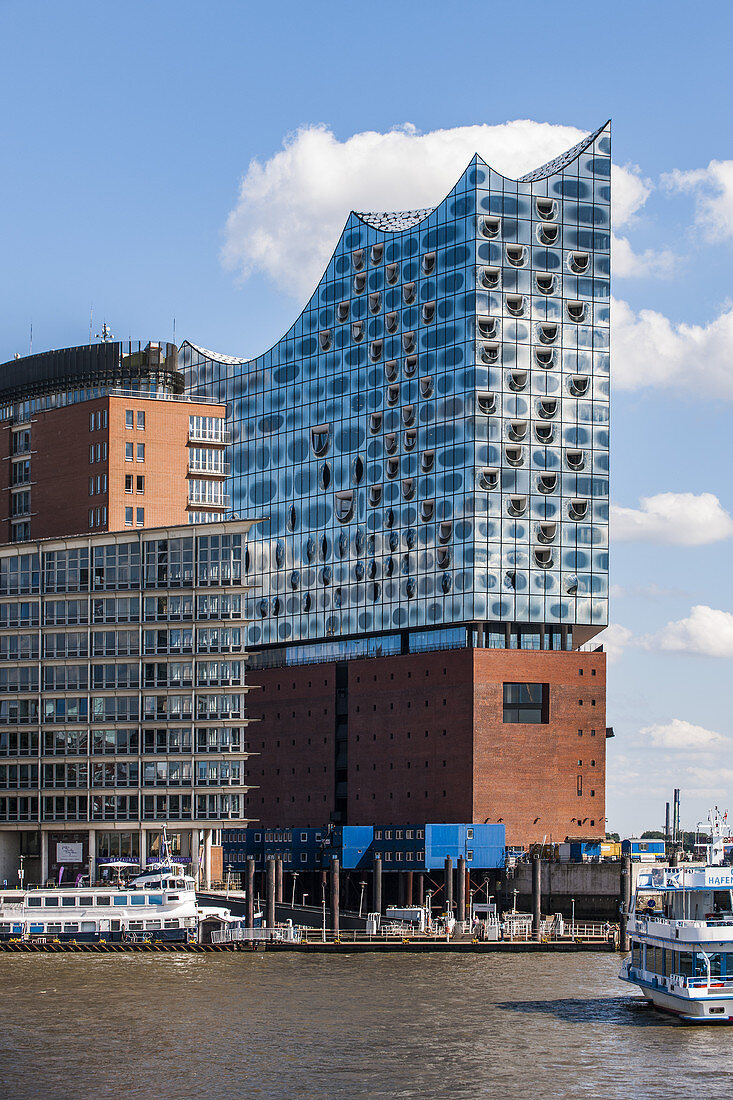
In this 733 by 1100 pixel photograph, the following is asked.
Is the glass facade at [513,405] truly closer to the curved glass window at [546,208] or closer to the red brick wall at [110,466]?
the curved glass window at [546,208]

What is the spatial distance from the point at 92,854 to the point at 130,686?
14.5 metres

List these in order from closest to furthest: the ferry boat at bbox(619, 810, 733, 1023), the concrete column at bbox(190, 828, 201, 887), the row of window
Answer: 1. the ferry boat at bbox(619, 810, 733, 1023)
2. the concrete column at bbox(190, 828, 201, 887)
3. the row of window

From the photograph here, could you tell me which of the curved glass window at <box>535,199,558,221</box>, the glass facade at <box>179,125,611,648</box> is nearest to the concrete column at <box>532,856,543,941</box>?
the glass facade at <box>179,125,611,648</box>

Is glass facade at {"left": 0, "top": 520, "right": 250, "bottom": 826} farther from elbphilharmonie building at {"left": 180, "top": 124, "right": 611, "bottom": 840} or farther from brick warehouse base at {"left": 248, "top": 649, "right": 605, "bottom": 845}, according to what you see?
elbphilharmonie building at {"left": 180, "top": 124, "right": 611, "bottom": 840}

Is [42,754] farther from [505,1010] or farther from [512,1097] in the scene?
[512,1097]

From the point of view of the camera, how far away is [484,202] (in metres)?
189

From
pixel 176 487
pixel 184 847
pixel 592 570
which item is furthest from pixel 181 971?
pixel 592 570

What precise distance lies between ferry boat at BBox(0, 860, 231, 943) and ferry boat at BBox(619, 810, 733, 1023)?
47704 mm

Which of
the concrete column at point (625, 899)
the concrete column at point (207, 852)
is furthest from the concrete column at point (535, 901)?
the concrete column at point (207, 852)

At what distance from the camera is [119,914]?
446ft

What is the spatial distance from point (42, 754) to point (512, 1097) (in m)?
95.6

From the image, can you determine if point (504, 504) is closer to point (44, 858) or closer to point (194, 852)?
point (194, 852)

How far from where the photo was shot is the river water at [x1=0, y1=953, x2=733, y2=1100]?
240ft

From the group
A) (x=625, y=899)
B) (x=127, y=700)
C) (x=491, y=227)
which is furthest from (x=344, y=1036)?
(x=491, y=227)
